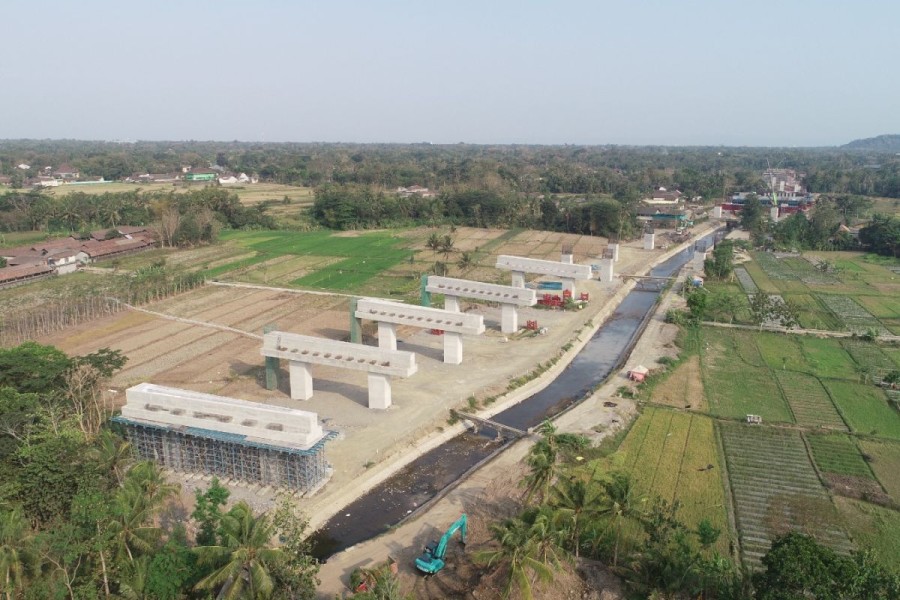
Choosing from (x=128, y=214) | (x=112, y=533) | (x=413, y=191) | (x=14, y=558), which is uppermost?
(x=413, y=191)

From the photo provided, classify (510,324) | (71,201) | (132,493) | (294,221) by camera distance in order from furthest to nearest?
(294,221) < (71,201) < (510,324) < (132,493)

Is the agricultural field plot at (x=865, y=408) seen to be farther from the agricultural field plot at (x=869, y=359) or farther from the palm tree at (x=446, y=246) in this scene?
the palm tree at (x=446, y=246)

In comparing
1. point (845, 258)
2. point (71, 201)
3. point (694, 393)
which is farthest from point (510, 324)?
point (71, 201)

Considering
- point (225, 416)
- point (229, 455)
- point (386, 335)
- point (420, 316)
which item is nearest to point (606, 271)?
point (420, 316)

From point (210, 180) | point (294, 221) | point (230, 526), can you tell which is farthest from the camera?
point (210, 180)

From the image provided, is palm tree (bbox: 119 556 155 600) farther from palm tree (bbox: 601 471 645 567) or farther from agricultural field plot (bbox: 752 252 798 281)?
agricultural field plot (bbox: 752 252 798 281)

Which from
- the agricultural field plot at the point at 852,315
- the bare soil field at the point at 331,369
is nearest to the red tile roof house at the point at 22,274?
the bare soil field at the point at 331,369

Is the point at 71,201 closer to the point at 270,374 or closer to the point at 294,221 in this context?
the point at 294,221

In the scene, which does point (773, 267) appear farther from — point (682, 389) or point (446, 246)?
point (682, 389)
